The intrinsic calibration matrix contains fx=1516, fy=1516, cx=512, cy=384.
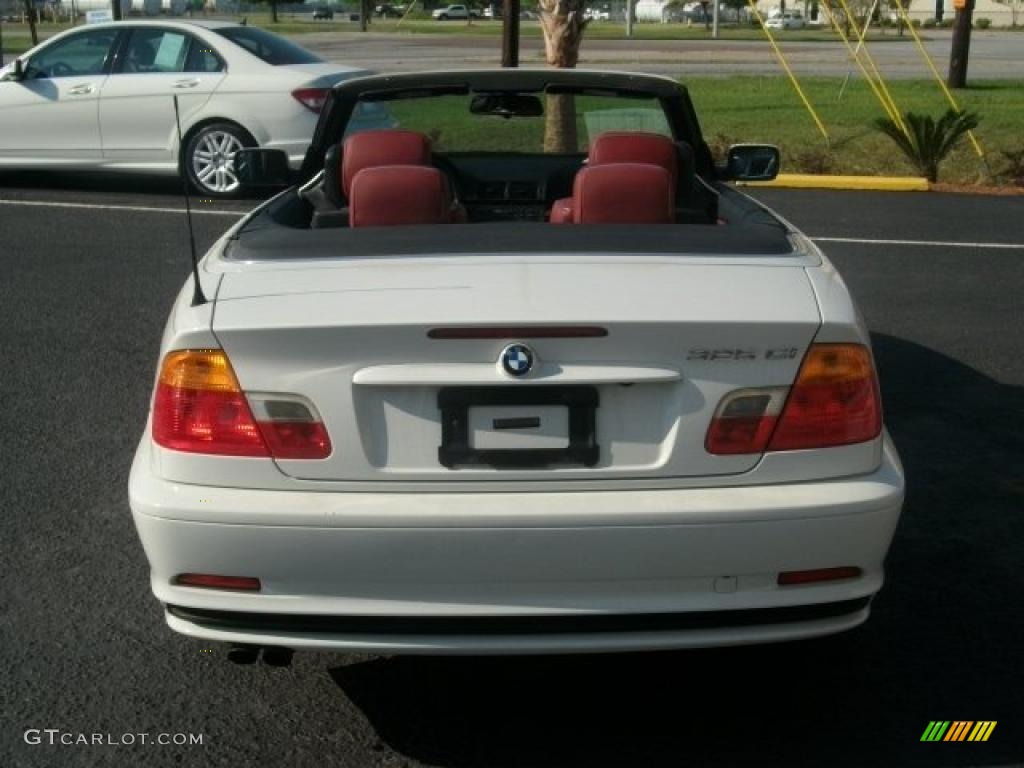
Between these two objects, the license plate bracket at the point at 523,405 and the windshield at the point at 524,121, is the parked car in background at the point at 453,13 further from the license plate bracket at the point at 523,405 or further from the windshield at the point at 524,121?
the license plate bracket at the point at 523,405

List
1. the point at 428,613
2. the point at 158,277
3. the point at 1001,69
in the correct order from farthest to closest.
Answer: the point at 1001,69 → the point at 158,277 → the point at 428,613

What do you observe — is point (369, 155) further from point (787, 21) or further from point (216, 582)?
point (787, 21)

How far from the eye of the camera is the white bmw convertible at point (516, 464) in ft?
11.0

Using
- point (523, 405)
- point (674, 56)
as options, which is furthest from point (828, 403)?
point (674, 56)

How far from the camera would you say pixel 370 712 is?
156 inches

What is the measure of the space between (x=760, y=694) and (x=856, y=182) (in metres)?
11.3

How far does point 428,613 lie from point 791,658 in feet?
4.43

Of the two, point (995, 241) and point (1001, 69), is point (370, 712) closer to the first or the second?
point (995, 241)

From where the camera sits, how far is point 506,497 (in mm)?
3387

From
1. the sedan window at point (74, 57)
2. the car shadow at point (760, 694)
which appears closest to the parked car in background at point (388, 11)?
the sedan window at point (74, 57)

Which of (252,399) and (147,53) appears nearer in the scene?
(252,399)

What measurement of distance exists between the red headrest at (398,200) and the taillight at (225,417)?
112cm

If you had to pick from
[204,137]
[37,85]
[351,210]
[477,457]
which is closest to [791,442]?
[477,457]

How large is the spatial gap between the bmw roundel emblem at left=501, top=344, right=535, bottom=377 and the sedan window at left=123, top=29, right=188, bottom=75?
11.1m
